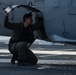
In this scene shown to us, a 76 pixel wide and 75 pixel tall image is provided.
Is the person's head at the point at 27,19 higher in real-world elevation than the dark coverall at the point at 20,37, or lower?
higher

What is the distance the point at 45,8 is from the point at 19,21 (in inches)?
26.9

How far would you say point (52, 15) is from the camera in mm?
9188

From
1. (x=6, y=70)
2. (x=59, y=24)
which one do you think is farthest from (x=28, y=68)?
(x=59, y=24)

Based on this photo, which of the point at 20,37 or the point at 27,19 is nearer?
the point at 27,19

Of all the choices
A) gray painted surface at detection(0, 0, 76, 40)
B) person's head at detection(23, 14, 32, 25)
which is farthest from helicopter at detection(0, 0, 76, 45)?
person's head at detection(23, 14, 32, 25)

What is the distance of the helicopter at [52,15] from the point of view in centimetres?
906

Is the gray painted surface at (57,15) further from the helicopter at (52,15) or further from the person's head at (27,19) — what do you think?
the person's head at (27,19)

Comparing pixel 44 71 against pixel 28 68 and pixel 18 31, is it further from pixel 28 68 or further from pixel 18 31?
pixel 18 31

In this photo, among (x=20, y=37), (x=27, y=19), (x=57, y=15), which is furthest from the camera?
(x=20, y=37)

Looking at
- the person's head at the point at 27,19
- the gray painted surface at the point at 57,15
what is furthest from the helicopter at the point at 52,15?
the person's head at the point at 27,19

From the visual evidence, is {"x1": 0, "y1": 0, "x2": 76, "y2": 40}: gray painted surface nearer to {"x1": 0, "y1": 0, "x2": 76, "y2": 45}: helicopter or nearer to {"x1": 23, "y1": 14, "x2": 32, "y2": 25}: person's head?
{"x1": 0, "y1": 0, "x2": 76, "y2": 45}: helicopter

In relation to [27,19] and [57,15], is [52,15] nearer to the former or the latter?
[57,15]

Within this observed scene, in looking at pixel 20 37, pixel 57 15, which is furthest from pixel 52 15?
pixel 20 37

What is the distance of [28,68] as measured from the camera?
9.09 m
